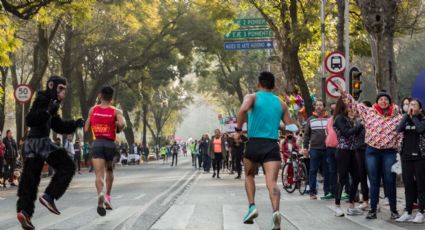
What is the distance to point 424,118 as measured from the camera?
10.7m

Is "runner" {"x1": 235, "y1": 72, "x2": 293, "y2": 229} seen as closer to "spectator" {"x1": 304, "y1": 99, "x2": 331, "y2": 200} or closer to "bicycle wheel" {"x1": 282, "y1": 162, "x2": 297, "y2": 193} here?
"spectator" {"x1": 304, "y1": 99, "x2": 331, "y2": 200}

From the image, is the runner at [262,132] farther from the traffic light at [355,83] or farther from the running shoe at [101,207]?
the traffic light at [355,83]

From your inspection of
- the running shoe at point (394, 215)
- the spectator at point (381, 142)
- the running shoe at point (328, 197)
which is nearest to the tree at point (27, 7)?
the running shoe at point (328, 197)

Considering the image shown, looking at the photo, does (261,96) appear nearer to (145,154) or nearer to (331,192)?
(331,192)

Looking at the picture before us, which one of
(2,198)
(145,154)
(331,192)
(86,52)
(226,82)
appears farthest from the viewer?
(145,154)

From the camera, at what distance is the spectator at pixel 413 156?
10.6m

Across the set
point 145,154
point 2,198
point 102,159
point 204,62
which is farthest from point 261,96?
point 145,154

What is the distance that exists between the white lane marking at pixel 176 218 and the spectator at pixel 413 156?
3.23m

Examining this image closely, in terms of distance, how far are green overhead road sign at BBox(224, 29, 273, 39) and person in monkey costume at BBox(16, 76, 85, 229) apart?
20.0m

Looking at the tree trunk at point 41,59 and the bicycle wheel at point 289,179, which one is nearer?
the bicycle wheel at point 289,179

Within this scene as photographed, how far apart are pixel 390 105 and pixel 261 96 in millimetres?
3280

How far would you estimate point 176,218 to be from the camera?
Result: 35.3 feet

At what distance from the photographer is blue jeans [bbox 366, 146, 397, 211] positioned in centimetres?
1109

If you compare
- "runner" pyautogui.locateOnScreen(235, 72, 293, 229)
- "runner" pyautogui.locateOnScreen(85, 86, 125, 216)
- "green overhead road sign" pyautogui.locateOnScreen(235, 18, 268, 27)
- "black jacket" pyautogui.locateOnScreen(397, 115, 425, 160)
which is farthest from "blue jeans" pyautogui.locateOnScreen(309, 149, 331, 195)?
"green overhead road sign" pyautogui.locateOnScreen(235, 18, 268, 27)
